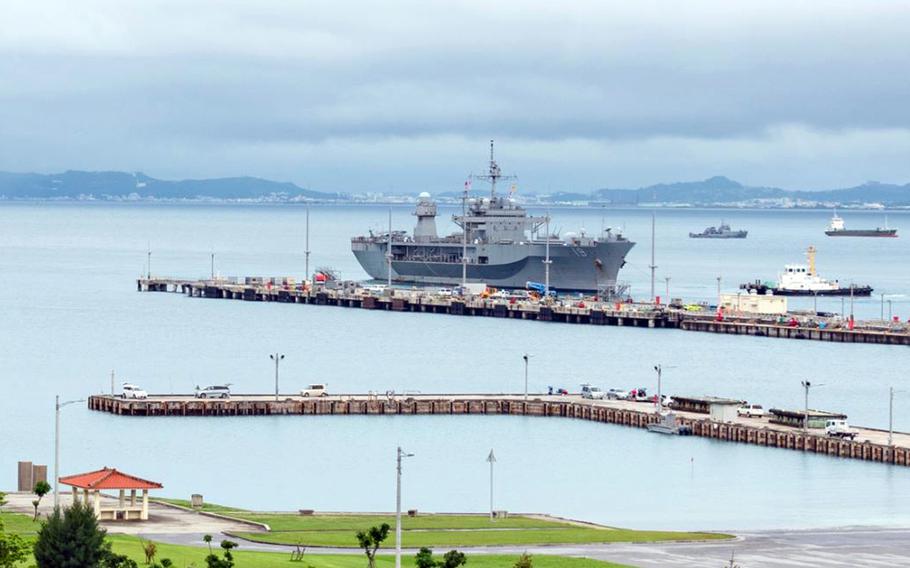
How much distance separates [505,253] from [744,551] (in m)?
128

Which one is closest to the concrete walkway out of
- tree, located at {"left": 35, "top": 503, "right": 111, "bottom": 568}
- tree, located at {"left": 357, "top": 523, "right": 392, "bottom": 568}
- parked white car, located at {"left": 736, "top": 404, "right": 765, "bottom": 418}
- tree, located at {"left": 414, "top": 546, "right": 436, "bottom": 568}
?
tree, located at {"left": 357, "top": 523, "right": 392, "bottom": 568}

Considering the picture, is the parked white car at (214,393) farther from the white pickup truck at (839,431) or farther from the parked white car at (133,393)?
the white pickup truck at (839,431)

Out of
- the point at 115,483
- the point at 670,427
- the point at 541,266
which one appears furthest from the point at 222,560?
the point at 541,266

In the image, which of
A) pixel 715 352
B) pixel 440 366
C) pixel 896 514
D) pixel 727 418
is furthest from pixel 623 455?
pixel 715 352

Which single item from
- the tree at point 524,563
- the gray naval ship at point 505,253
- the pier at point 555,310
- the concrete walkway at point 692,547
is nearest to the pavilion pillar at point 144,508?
the concrete walkway at point 692,547

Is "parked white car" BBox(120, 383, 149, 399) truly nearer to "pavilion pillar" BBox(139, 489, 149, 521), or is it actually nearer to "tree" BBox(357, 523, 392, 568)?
"pavilion pillar" BBox(139, 489, 149, 521)

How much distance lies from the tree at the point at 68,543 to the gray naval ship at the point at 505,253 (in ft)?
418

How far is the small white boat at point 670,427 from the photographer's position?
85.8 metres

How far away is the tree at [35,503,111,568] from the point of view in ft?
131

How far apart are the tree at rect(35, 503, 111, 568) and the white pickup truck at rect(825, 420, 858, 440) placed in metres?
45.7

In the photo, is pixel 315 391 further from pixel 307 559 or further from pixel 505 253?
pixel 505 253

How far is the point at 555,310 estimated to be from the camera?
156 meters

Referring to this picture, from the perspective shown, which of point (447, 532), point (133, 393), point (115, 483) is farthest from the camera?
point (133, 393)

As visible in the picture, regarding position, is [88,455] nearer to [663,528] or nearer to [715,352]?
[663,528]
